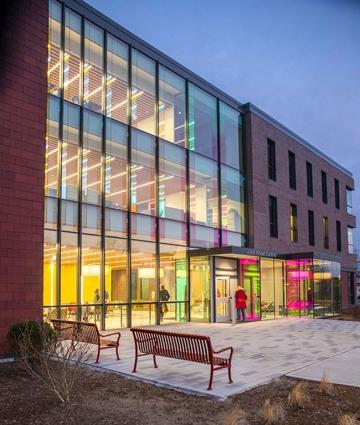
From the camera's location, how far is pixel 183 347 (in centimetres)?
971

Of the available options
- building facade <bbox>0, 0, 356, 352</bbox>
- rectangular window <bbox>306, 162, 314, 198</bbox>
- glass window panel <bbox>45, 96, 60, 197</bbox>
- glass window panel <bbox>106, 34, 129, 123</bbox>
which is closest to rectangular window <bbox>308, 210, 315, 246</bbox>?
rectangular window <bbox>306, 162, 314, 198</bbox>

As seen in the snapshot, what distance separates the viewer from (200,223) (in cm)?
2500

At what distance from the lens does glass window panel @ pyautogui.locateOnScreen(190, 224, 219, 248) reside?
24406 mm

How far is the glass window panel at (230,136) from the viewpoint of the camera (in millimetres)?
27734

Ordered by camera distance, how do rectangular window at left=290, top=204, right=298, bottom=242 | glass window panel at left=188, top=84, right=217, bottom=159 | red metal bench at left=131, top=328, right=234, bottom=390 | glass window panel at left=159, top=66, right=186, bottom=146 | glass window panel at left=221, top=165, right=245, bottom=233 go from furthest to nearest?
→ rectangular window at left=290, top=204, right=298, bottom=242 → glass window panel at left=221, top=165, right=245, bottom=233 → glass window panel at left=188, top=84, right=217, bottom=159 → glass window panel at left=159, top=66, right=186, bottom=146 → red metal bench at left=131, top=328, right=234, bottom=390

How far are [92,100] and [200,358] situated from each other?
13.6 meters

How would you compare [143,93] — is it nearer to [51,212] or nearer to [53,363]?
[51,212]

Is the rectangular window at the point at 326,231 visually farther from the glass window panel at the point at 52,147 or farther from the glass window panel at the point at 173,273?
the glass window panel at the point at 52,147

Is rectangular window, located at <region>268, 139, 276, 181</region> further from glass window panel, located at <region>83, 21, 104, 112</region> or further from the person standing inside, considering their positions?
glass window panel, located at <region>83, 21, 104, 112</region>

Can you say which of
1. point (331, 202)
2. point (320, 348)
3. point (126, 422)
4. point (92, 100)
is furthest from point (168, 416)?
point (331, 202)

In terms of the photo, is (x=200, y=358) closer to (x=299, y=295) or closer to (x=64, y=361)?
(x=64, y=361)

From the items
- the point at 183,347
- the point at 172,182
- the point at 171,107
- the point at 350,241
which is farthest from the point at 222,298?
the point at 350,241

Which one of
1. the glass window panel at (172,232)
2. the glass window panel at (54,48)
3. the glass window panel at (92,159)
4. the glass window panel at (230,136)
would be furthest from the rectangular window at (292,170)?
the glass window panel at (54,48)

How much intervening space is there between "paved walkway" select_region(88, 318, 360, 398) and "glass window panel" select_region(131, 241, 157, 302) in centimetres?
242
